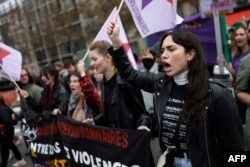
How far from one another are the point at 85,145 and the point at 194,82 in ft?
5.12

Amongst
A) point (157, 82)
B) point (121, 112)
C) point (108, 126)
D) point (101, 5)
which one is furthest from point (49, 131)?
point (101, 5)

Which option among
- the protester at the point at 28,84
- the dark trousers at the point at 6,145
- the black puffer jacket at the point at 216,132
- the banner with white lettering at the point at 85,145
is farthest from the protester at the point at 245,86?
the dark trousers at the point at 6,145

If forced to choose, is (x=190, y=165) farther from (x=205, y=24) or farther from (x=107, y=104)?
(x=205, y=24)

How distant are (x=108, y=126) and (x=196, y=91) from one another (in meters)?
1.37

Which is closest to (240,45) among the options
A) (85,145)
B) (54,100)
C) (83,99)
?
(83,99)

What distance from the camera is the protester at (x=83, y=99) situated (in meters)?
3.61

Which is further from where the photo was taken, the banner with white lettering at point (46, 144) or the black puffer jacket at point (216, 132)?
the banner with white lettering at point (46, 144)

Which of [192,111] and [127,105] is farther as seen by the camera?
[127,105]

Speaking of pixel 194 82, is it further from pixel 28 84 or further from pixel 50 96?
pixel 28 84

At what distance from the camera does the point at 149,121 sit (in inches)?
119

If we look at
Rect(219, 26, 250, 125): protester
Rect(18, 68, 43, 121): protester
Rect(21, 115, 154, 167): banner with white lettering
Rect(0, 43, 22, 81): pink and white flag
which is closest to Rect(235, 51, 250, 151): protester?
Rect(21, 115, 154, 167): banner with white lettering

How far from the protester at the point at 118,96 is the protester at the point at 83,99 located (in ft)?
1.67

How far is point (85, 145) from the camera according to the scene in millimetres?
3297

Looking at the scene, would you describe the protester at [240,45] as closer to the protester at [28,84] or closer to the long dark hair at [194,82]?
the long dark hair at [194,82]
